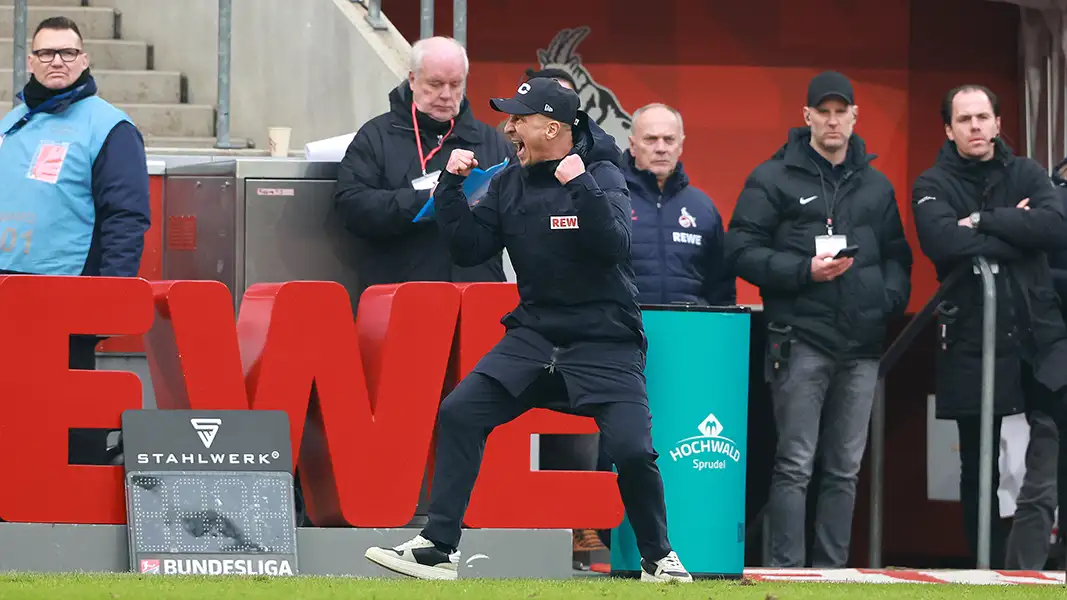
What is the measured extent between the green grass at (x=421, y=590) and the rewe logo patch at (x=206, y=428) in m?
1.04

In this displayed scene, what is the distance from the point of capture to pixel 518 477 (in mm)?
8266

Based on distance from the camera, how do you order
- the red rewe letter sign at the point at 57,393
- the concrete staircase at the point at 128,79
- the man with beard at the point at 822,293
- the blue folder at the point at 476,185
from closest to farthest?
1. the blue folder at the point at 476,185
2. the red rewe letter sign at the point at 57,393
3. the man with beard at the point at 822,293
4. the concrete staircase at the point at 128,79

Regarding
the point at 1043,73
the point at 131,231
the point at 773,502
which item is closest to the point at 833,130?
the point at 773,502

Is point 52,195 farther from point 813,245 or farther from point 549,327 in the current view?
point 813,245

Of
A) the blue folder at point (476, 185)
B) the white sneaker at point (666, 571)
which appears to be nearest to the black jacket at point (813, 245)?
the blue folder at point (476, 185)

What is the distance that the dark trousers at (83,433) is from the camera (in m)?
8.11

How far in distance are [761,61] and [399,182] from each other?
5714 mm

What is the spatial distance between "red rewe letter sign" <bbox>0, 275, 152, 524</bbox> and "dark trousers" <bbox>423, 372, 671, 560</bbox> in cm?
152

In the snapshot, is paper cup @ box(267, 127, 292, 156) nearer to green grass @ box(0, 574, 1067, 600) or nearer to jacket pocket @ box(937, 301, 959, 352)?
jacket pocket @ box(937, 301, 959, 352)

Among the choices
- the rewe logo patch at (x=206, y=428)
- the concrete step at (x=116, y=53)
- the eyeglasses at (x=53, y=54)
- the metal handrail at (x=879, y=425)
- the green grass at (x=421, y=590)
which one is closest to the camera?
the green grass at (x=421, y=590)

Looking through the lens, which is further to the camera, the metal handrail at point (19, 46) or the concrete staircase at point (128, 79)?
the concrete staircase at point (128, 79)

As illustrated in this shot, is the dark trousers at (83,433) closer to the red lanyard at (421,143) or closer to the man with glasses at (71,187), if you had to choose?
the man with glasses at (71,187)

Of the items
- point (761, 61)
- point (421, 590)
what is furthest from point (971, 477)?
point (761, 61)

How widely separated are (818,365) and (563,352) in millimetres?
2361
